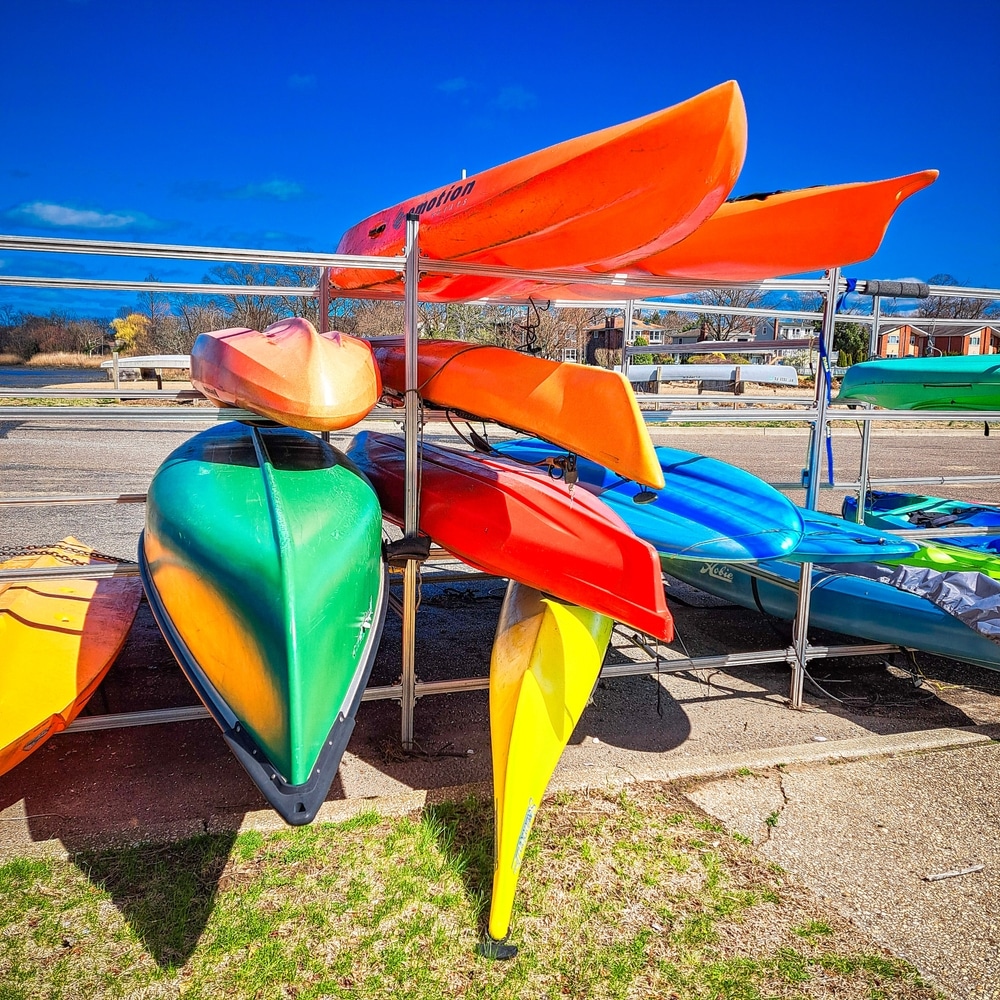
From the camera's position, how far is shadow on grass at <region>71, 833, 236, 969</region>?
238cm

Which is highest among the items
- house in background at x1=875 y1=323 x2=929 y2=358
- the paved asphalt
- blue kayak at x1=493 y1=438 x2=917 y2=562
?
house in background at x1=875 y1=323 x2=929 y2=358

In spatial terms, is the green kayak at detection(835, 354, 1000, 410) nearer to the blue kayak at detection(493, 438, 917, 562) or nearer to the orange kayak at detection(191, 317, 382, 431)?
the blue kayak at detection(493, 438, 917, 562)

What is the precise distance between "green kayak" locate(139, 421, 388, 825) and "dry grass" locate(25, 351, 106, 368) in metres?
28.4

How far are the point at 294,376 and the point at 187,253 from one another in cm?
Answer: 70

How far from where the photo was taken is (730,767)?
139 inches

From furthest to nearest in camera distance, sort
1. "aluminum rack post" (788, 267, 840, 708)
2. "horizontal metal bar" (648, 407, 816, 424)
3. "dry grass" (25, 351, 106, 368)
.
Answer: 1. "dry grass" (25, 351, 106, 368)
2. "aluminum rack post" (788, 267, 840, 708)
3. "horizontal metal bar" (648, 407, 816, 424)

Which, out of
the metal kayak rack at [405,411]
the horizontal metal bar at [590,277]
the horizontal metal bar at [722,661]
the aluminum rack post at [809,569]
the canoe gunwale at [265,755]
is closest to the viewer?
the canoe gunwale at [265,755]

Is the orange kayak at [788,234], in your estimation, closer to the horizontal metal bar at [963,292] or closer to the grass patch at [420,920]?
the horizontal metal bar at [963,292]

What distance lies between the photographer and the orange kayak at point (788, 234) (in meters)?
3.62

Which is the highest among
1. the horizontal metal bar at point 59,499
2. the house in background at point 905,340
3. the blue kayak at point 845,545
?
the house in background at point 905,340

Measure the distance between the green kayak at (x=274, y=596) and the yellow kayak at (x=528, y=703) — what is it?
56cm

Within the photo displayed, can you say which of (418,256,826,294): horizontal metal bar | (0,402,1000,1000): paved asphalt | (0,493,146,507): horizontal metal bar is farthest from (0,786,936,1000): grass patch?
(418,256,826,294): horizontal metal bar

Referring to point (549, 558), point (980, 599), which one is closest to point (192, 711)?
point (549, 558)

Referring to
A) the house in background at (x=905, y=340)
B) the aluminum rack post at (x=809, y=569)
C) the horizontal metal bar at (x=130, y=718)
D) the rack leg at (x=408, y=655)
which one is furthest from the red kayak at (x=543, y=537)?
the house in background at (x=905, y=340)
